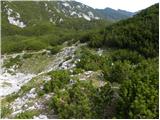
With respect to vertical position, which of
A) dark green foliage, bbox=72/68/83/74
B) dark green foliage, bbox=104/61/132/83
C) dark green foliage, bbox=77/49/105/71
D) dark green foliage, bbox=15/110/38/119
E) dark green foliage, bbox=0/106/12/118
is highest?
dark green foliage, bbox=104/61/132/83

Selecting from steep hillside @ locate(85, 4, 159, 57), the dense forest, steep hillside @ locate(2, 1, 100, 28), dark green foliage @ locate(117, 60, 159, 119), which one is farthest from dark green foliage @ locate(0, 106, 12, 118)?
steep hillside @ locate(2, 1, 100, 28)

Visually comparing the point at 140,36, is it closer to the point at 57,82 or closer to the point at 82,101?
the point at 57,82

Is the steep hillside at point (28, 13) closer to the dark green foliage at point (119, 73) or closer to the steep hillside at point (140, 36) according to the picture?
the steep hillside at point (140, 36)

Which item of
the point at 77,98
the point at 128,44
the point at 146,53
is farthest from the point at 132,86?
the point at 128,44

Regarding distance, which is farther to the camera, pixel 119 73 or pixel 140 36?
pixel 140 36

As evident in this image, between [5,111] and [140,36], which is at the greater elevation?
[140,36]

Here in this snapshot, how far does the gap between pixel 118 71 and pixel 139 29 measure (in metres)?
6.82

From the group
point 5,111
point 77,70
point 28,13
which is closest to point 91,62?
point 77,70

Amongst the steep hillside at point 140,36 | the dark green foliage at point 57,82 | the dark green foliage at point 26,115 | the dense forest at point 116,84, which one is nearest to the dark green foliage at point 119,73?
the dense forest at point 116,84

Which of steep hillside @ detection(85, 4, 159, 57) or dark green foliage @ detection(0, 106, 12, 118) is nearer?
dark green foliage @ detection(0, 106, 12, 118)

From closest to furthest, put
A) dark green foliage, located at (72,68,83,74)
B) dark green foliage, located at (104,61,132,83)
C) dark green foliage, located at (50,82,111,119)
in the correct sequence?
dark green foliage, located at (50,82,111,119)
dark green foliage, located at (104,61,132,83)
dark green foliage, located at (72,68,83,74)

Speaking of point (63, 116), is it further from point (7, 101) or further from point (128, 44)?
point (128, 44)

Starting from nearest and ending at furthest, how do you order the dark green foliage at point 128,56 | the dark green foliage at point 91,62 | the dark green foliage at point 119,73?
the dark green foliage at point 119,73 < the dark green foliage at point 91,62 < the dark green foliage at point 128,56

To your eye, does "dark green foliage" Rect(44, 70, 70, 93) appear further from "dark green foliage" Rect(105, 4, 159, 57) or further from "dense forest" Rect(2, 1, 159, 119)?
"dark green foliage" Rect(105, 4, 159, 57)
